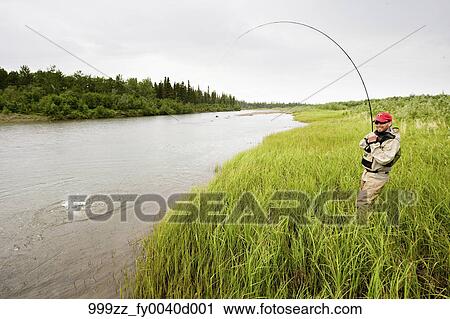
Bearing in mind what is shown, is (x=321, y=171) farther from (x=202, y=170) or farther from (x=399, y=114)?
(x=399, y=114)

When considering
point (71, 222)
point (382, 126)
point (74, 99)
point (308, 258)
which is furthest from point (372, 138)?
point (74, 99)

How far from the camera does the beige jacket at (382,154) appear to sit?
8.68ft

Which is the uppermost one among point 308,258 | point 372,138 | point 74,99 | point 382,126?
point 74,99

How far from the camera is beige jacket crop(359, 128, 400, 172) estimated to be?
8.68ft

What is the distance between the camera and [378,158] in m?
2.72

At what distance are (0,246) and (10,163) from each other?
7575 millimetres

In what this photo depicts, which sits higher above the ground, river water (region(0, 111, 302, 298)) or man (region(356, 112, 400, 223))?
man (region(356, 112, 400, 223))

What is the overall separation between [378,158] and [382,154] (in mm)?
59

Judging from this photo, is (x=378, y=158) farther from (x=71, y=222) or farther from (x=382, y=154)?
(x=71, y=222)

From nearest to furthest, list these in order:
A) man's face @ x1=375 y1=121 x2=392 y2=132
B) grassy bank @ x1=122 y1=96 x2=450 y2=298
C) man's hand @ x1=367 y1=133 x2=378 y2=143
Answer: grassy bank @ x1=122 y1=96 x2=450 y2=298
man's face @ x1=375 y1=121 x2=392 y2=132
man's hand @ x1=367 y1=133 x2=378 y2=143

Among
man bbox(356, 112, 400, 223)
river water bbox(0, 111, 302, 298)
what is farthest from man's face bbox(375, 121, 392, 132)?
river water bbox(0, 111, 302, 298)

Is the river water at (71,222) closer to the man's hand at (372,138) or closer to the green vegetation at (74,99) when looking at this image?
the man's hand at (372,138)

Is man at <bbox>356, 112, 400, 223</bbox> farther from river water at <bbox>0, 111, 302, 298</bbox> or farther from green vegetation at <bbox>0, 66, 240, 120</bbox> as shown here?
green vegetation at <bbox>0, 66, 240, 120</bbox>
